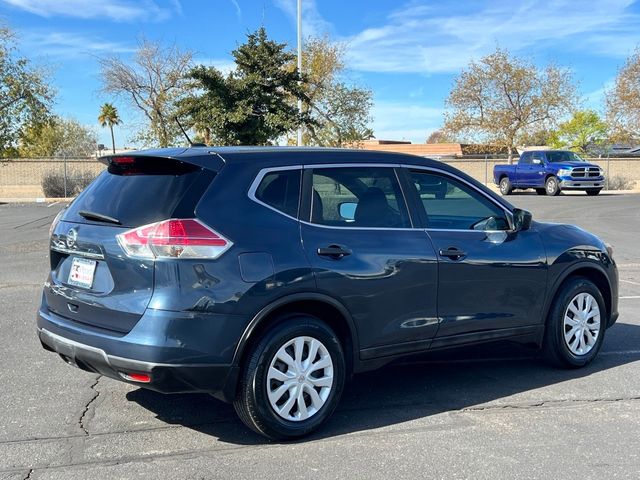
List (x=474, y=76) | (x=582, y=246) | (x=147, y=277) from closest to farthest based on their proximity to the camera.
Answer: (x=147, y=277)
(x=582, y=246)
(x=474, y=76)

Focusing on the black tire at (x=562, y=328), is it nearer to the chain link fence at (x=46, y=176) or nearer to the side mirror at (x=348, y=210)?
the side mirror at (x=348, y=210)

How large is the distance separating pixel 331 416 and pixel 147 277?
5.53ft

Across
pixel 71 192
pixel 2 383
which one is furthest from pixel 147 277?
pixel 71 192

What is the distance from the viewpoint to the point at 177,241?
12.7 ft

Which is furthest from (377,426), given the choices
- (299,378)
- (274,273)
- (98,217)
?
(98,217)

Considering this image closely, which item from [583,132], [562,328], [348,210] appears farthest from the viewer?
[583,132]

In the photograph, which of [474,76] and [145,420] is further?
[474,76]

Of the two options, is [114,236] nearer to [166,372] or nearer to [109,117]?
[166,372]

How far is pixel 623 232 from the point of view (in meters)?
16.5

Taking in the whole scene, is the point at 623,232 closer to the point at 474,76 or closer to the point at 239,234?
the point at 239,234

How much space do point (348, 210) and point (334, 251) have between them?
1.42ft

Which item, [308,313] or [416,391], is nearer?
[308,313]

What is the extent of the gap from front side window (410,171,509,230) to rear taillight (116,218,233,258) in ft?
5.73

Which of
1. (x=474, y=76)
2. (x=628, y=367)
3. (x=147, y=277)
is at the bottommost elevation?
(x=628, y=367)
